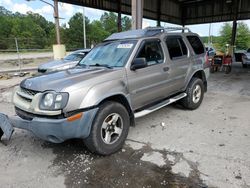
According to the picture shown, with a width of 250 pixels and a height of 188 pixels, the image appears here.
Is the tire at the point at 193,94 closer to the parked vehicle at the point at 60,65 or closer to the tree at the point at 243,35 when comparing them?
the parked vehicle at the point at 60,65

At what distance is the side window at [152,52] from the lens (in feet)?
13.5

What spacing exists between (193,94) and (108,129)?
2.91 meters

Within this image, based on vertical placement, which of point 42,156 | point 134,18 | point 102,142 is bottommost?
point 42,156

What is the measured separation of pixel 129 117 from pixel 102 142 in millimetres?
708

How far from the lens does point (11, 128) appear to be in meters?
3.47

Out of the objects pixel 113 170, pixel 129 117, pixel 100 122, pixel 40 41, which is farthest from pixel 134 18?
pixel 40 41

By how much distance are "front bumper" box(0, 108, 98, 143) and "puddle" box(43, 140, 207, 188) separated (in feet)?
1.59

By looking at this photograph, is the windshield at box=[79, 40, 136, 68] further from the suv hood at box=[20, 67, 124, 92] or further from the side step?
the side step

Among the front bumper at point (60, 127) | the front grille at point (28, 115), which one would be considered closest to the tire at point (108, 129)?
the front bumper at point (60, 127)

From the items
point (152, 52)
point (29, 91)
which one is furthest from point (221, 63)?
point (29, 91)

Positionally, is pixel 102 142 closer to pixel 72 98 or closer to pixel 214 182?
pixel 72 98

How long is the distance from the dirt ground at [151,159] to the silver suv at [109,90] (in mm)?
389

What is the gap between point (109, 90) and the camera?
331cm

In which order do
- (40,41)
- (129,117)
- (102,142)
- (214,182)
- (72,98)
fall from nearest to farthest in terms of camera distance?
(214,182) < (72,98) < (102,142) < (129,117) < (40,41)
